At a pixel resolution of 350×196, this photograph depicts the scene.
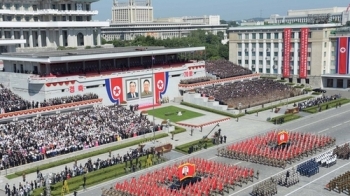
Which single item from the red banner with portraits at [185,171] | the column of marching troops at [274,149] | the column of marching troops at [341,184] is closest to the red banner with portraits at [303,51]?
the column of marching troops at [274,149]

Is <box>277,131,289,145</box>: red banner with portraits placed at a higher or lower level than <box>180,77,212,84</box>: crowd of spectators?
lower

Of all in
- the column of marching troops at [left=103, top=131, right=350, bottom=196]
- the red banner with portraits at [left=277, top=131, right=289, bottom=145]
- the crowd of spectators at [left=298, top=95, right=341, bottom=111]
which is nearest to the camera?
the column of marching troops at [left=103, top=131, right=350, bottom=196]

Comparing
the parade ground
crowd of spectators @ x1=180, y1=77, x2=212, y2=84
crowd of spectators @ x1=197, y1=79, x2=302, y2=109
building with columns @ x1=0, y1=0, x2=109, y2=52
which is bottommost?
the parade ground

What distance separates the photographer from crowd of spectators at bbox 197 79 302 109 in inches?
2208

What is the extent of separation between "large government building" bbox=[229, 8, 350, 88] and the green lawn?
27.7 m

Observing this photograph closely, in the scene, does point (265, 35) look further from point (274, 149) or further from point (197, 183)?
point (197, 183)

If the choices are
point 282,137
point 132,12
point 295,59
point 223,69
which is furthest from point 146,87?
point 132,12

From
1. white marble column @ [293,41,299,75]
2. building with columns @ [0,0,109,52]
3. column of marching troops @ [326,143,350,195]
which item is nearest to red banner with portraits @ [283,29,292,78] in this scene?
white marble column @ [293,41,299,75]

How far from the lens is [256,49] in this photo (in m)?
77.1

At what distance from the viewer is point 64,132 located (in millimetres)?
38500

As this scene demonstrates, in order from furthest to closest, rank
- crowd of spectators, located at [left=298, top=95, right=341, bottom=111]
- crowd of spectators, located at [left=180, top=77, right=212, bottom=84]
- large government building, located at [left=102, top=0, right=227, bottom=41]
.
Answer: large government building, located at [left=102, top=0, right=227, bottom=41] < crowd of spectators, located at [left=180, top=77, right=212, bottom=84] < crowd of spectators, located at [left=298, top=95, right=341, bottom=111]

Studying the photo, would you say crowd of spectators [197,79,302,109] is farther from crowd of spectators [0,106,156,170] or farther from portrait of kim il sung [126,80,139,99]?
crowd of spectators [0,106,156,170]

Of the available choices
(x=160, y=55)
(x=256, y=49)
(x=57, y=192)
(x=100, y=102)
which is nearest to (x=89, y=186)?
(x=57, y=192)

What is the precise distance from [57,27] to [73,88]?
1010 inches
